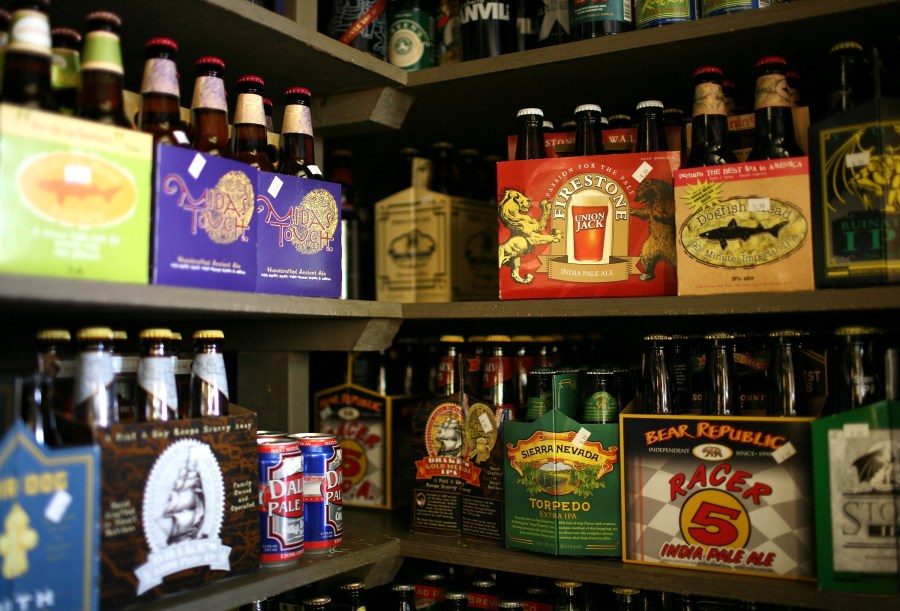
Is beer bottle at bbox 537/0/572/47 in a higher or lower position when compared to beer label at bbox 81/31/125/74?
higher

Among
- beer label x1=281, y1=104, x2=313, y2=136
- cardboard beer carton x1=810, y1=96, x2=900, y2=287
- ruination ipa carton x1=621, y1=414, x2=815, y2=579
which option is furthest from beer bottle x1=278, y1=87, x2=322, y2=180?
cardboard beer carton x1=810, y1=96, x2=900, y2=287

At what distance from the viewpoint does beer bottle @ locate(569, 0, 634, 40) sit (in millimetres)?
1638

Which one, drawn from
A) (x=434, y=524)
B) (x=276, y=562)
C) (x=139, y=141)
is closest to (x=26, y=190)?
(x=139, y=141)

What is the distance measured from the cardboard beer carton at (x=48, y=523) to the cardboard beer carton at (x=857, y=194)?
4.27 feet

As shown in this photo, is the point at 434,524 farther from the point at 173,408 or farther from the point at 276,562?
the point at 173,408

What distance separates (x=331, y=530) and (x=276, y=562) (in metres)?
0.17

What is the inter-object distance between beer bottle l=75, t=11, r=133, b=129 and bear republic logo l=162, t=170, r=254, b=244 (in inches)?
5.3

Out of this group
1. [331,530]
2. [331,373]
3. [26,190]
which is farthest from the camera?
[331,373]

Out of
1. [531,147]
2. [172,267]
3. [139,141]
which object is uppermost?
[531,147]

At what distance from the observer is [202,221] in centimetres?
130

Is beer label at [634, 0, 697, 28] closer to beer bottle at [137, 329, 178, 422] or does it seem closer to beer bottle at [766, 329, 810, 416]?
beer bottle at [766, 329, 810, 416]

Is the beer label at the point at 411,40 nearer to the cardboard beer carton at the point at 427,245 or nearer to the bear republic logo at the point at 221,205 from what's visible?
the cardboard beer carton at the point at 427,245

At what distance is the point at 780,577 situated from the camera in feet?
4.60

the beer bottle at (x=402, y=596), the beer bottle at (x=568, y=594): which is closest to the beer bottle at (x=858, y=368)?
the beer bottle at (x=568, y=594)
